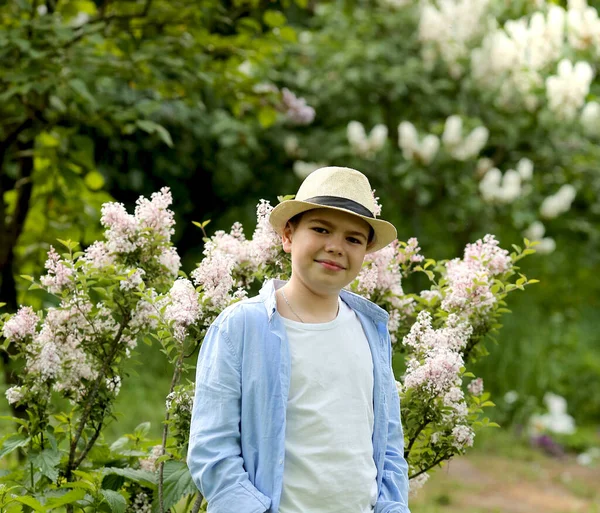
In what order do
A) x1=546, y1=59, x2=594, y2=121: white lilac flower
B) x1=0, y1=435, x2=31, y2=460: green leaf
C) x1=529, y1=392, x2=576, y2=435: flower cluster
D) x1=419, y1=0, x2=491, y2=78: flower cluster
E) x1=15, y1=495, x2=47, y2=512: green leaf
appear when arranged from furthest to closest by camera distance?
1. x1=419, y1=0, x2=491, y2=78: flower cluster
2. x1=546, y1=59, x2=594, y2=121: white lilac flower
3. x1=529, y1=392, x2=576, y2=435: flower cluster
4. x1=0, y1=435, x2=31, y2=460: green leaf
5. x1=15, y1=495, x2=47, y2=512: green leaf

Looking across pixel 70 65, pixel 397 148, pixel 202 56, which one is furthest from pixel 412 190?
pixel 70 65

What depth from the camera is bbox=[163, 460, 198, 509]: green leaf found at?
2.55 meters

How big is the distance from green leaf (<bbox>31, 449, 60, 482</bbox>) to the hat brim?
98 cm

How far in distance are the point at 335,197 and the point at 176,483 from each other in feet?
3.15

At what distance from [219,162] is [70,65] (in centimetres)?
343

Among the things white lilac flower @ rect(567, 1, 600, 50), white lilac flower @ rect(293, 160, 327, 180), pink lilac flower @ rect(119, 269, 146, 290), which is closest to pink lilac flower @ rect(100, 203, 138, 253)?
pink lilac flower @ rect(119, 269, 146, 290)

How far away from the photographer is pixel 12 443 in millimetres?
2648

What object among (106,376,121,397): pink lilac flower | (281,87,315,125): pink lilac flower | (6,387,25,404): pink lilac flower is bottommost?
(6,387,25,404): pink lilac flower

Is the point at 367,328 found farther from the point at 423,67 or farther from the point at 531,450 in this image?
the point at 423,67

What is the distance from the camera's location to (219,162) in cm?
745

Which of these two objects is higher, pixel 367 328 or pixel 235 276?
pixel 235 276

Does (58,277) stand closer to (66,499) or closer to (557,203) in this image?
(66,499)

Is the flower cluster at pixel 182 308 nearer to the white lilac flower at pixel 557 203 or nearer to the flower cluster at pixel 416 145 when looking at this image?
the flower cluster at pixel 416 145

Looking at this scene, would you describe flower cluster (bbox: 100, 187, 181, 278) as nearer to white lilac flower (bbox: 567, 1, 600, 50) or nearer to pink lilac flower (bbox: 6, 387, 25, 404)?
pink lilac flower (bbox: 6, 387, 25, 404)
